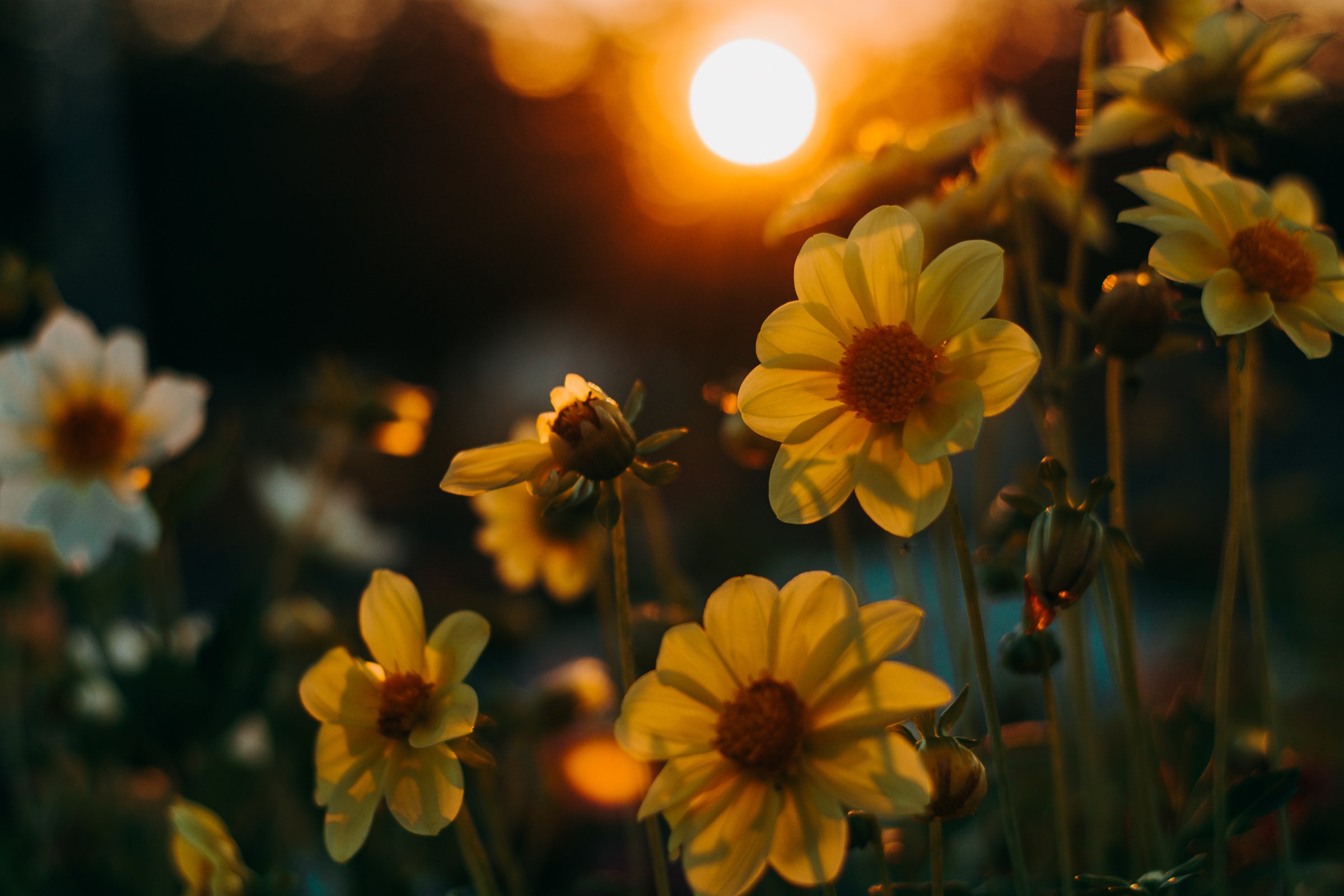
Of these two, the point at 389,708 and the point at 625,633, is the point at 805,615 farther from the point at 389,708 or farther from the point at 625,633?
the point at 389,708

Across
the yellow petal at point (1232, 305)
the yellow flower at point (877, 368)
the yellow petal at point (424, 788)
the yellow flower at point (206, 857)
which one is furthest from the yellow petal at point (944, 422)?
the yellow flower at point (206, 857)

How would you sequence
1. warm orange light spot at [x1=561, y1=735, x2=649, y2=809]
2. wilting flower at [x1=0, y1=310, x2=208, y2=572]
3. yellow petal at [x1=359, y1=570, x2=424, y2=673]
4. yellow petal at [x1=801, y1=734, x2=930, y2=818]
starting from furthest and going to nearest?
warm orange light spot at [x1=561, y1=735, x2=649, y2=809]
wilting flower at [x1=0, y1=310, x2=208, y2=572]
yellow petal at [x1=359, y1=570, x2=424, y2=673]
yellow petal at [x1=801, y1=734, x2=930, y2=818]

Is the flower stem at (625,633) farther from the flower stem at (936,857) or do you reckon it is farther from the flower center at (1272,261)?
the flower center at (1272,261)

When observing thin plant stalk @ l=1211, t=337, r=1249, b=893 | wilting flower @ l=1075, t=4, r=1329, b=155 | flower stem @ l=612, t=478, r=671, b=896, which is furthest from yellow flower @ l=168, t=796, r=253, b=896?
wilting flower @ l=1075, t=4, r=1329, b=155

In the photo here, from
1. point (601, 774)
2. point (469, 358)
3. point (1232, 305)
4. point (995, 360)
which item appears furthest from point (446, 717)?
point (469, 358)

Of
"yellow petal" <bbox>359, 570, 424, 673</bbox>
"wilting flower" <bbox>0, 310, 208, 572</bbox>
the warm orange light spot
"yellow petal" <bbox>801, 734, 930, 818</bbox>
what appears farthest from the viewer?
the warm orange light spot

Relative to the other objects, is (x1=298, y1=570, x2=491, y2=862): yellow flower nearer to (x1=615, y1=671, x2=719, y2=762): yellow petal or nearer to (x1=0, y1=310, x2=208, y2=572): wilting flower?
(x1=615, y1=671, x2=719, y2=762): yellow petal
